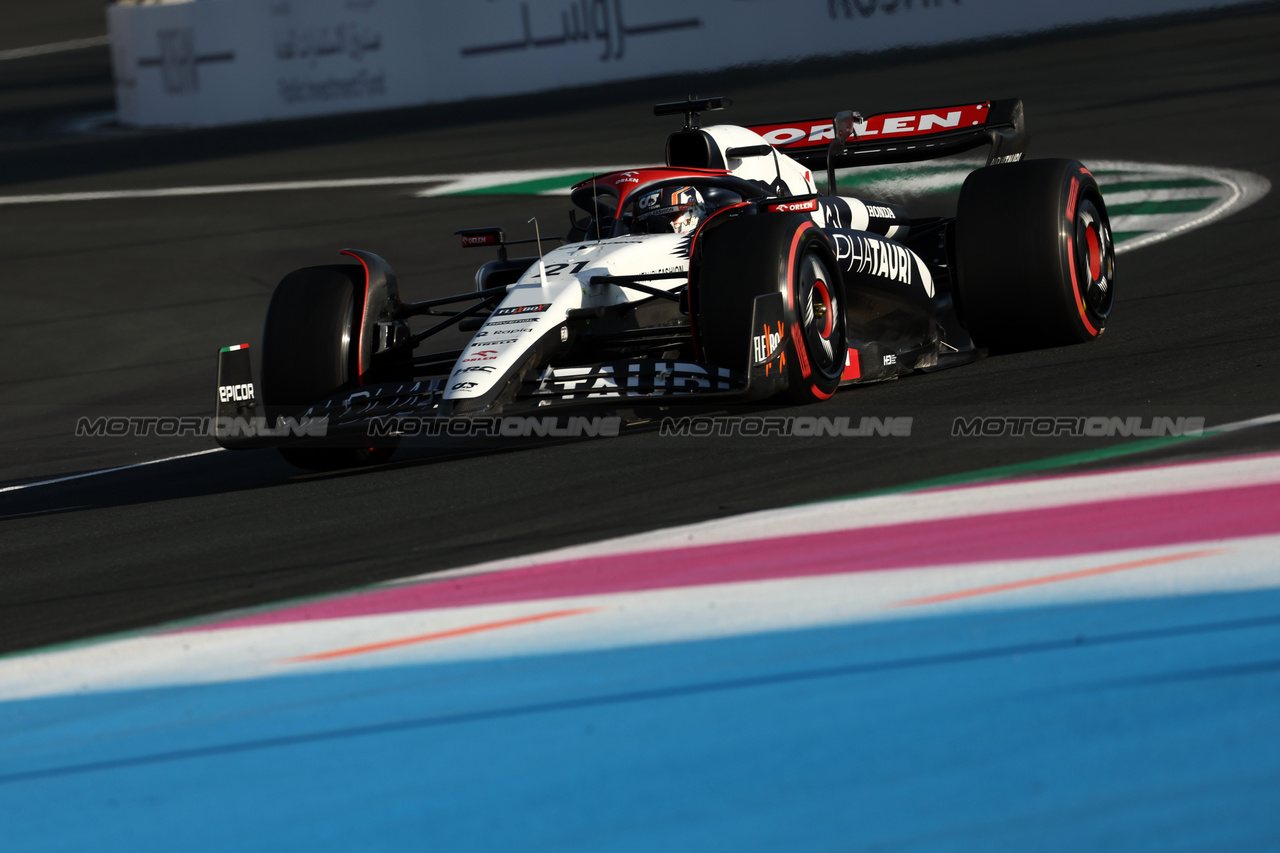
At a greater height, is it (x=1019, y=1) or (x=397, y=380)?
(x=1019, y=1)

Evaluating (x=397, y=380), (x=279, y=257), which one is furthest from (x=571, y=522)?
(x=279, y=257)

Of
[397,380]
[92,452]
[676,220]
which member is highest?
[676,220]

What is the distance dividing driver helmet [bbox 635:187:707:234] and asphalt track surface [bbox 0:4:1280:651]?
3.41 feet

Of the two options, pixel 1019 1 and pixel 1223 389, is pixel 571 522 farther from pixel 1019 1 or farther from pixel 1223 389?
pixel 1019 1

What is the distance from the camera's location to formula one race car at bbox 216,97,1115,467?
5.92 m

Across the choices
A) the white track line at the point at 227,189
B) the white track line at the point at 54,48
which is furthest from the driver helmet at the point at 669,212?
the white track line at the point at 54,48

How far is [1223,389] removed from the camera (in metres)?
5.95

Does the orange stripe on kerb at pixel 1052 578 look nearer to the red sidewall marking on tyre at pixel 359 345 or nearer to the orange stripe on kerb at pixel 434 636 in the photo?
the orange stripe on kerb at pixel 434 636

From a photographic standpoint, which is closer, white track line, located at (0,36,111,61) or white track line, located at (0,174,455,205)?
white track line, located at (0,174,455,205)

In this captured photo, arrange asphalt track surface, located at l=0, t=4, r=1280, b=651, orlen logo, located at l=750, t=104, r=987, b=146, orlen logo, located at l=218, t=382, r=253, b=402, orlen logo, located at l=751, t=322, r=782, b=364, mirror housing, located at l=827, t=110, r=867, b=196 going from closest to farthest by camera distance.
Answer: asphalt track surface, located at l=0, t=4, r=1280, b=651 < orlen logo, located at l=751, t=322, r=782, b=364 < orlen logo, located at l=218, t=382, r=253, b=402 < mirror housing, located at l=827, t=110, r=867, b=196 < orlen logo, located at l=750, t=104, r=987, b=146

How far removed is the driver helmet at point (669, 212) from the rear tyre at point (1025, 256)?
128 cm

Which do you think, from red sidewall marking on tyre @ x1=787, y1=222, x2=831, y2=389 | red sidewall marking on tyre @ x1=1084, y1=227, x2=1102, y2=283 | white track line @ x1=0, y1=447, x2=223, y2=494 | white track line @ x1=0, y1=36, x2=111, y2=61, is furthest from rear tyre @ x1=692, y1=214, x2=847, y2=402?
white track line @ x1=0, y1=36, x2=111, y2=61

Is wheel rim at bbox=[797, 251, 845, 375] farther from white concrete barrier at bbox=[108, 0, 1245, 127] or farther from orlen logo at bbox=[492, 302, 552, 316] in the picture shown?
white concrete barrier at bbox=[108, 0, 1245, 127]

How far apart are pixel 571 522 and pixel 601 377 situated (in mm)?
1012
